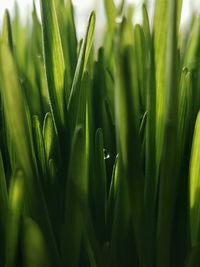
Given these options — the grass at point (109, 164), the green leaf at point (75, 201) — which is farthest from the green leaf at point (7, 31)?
the green leaf at point (75, 201)

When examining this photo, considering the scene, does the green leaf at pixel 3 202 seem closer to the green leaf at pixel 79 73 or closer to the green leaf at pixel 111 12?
the green leaf at pixel 79 73

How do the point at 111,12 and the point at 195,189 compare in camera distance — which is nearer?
the point at 195,189

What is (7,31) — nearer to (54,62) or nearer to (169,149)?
(54,62)

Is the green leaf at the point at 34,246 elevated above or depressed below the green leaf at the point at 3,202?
below

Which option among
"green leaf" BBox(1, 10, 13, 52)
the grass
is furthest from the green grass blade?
"green leaf" BBox(1, 10, 13, 52)

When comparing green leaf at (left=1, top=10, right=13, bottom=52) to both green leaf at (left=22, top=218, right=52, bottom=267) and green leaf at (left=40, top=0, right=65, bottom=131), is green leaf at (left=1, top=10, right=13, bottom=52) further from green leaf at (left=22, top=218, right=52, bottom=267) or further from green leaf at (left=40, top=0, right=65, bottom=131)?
green leaf at (left=22, top=218, right=52, bottom=267)

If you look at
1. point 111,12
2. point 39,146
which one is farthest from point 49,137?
point 111,12

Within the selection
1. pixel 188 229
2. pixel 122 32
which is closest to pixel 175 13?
pixel 122 32

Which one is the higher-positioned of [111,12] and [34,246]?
[111,12]

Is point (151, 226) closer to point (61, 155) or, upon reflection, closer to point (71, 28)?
point (61, 155)
